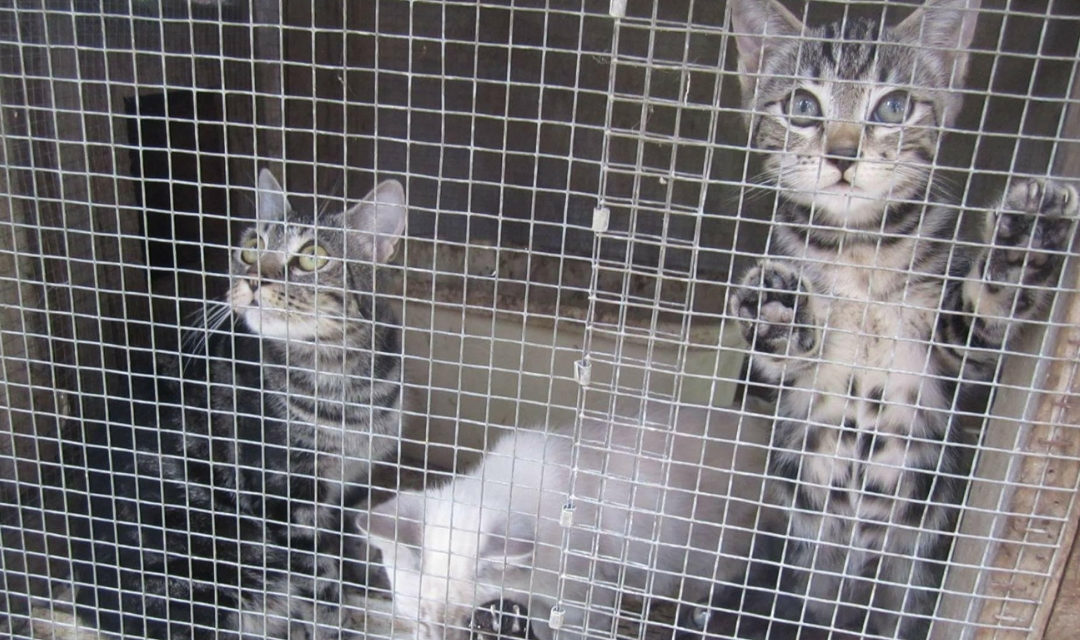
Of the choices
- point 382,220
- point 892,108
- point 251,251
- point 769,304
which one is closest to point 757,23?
point 892,108

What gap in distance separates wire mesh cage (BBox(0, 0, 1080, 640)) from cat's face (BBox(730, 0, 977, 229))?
0.01 metres

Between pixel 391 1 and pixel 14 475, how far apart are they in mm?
1953

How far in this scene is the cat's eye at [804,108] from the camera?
159cm

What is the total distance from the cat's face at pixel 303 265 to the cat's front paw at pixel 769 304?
899 millimetres

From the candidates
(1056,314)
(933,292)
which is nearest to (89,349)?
(933,292)

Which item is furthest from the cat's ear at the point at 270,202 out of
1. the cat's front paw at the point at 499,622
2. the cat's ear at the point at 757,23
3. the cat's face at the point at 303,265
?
the cat's ear at the point at 757,23

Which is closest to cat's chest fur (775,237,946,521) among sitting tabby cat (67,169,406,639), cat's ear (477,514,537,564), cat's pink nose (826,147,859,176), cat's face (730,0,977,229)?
cat's face (730,0,977,229)

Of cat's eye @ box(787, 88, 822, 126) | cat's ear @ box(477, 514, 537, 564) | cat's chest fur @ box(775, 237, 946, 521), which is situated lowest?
cat's ear @ box(477, 514, 537, 564)

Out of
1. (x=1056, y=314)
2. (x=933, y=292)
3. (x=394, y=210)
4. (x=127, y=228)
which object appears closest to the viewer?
(x=1056, y=314)

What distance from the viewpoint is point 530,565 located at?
174cm

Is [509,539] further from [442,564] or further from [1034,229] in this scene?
[1034,229]

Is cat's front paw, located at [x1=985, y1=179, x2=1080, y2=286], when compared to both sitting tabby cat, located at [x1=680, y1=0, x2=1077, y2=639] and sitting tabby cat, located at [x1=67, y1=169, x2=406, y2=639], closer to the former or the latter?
sitting tabby cat, located at [x1=680, y1=0, x2=1077, y2=639]

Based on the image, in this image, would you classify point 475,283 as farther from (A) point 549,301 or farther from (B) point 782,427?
(B) point 782,427

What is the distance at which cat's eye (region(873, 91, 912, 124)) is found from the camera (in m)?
1.55
